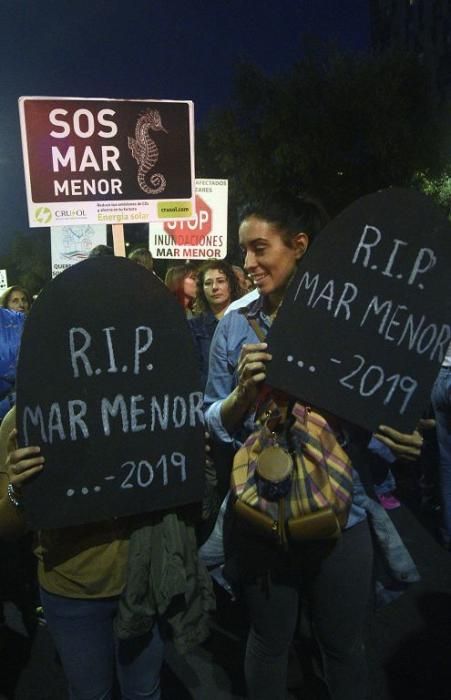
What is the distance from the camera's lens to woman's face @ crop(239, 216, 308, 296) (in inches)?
80.9

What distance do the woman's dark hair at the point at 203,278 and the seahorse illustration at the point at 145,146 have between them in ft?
2.62

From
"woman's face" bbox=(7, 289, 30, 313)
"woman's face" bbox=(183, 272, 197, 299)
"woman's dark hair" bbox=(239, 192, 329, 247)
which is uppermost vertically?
"woman's dark hair" bbox=(239, 192, 329, 247)

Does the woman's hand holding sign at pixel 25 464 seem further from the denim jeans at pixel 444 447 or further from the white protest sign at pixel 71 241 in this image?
the white protest sign at pixel 71 241

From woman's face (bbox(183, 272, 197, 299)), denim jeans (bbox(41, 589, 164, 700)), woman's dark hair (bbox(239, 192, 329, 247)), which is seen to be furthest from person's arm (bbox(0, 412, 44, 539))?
woman's face (bbox(183, 272, 197, 299))

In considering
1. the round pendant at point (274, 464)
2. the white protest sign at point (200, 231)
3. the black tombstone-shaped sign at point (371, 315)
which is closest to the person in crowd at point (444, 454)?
the black tombstone-shaped sign at point (371, 315)

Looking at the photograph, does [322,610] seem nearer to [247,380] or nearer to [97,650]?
[97,650]

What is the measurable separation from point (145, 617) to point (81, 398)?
0.74 metres

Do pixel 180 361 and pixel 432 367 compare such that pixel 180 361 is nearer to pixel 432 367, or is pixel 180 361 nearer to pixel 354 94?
pixel 432 367

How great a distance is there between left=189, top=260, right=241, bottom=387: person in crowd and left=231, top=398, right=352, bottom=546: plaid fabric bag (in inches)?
104

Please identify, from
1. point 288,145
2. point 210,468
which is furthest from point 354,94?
point 210,468

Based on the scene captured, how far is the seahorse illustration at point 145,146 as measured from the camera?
4445 mm

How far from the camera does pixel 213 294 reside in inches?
181

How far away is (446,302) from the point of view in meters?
1.69

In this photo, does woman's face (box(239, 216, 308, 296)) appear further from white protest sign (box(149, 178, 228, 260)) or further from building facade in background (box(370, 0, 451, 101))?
building facade in background (box(370, 0, 451, 101))
